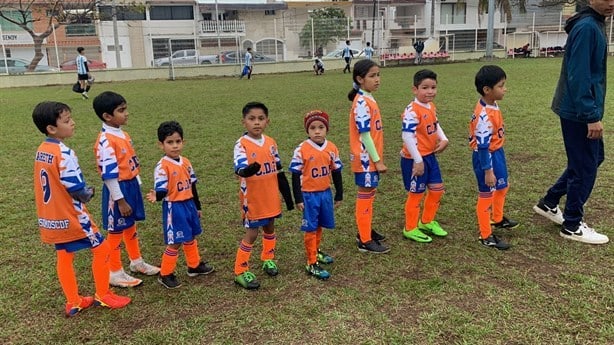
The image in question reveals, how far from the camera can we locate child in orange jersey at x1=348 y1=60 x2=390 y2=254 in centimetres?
377

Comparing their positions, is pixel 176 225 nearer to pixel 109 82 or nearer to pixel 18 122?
pixel 18 122

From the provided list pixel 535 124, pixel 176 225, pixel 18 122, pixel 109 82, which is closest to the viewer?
pixel 176 225

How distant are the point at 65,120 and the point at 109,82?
2234 cm

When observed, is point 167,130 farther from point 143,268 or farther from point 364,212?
point 364,212

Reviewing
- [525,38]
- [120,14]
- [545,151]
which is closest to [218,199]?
[545,151]

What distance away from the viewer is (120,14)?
1253 inches

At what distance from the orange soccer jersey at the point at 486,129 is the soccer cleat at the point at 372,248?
42.7 inches

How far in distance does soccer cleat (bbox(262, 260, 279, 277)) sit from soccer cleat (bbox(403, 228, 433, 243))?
1.23 m

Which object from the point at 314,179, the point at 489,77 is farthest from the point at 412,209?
the point at 489,77

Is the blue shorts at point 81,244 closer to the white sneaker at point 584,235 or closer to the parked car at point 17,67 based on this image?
the white sneaker at point 584,235

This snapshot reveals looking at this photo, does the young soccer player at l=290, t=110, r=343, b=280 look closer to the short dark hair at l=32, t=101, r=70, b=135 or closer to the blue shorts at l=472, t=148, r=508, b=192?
the blue shorts at l=472, t=148, r=508, b=192

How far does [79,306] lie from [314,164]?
181 centimetres

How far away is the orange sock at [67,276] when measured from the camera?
311 cm

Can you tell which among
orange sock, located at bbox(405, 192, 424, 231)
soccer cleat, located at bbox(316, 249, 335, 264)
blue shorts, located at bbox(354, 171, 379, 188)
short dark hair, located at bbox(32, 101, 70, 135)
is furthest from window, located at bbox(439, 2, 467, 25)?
short dark hair, located at bbox(32, 101, 70, 135)
